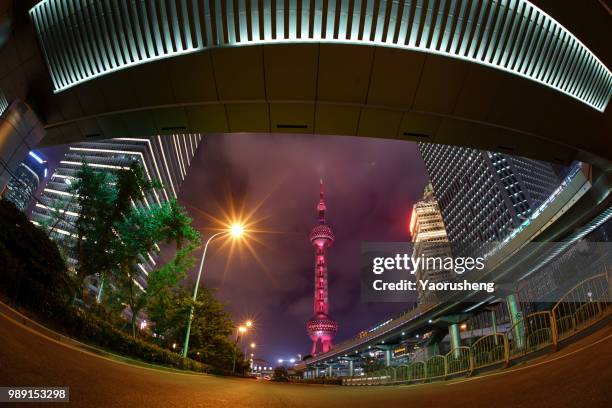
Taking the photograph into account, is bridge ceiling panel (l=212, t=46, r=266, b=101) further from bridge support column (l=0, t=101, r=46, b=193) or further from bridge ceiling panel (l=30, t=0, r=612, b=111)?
bridge support column (l=0, t=101, r=46, b=193)

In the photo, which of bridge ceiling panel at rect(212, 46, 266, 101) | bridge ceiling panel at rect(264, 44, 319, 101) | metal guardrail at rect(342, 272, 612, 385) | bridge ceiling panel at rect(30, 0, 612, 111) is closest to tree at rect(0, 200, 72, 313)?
bridge ceiling panel at rect(30, 0, 612, 111)

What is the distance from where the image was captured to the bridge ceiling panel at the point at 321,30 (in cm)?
683

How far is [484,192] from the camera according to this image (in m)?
109

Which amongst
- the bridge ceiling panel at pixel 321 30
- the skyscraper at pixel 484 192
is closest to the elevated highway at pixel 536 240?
the bridge ceiling panel at pixel 321 30

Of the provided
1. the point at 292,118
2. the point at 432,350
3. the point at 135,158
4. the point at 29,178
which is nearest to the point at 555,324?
the point at 292,118

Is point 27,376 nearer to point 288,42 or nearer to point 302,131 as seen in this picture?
point 288,42

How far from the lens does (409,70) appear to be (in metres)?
7.33

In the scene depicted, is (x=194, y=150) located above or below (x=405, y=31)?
above

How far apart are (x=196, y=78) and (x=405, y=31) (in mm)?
4570

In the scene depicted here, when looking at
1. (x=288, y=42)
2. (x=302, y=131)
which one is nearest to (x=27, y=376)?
(x=288, y=42)

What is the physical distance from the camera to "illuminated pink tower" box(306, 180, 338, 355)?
13775 centimetres

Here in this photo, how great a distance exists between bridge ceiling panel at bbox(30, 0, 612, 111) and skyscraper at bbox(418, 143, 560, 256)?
86.0 meters

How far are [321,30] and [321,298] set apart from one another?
14305 centimetres

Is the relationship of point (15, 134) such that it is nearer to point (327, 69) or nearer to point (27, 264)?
point (27, 264)
